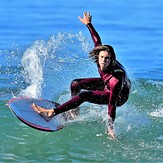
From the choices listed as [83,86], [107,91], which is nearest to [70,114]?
[83,86]

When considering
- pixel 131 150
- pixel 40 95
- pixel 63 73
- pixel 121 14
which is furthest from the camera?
pixel 121 14

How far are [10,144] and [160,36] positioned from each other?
30.9 ft

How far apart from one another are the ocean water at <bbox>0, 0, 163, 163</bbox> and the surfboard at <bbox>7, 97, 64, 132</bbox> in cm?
17

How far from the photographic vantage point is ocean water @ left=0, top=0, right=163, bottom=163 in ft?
28.7

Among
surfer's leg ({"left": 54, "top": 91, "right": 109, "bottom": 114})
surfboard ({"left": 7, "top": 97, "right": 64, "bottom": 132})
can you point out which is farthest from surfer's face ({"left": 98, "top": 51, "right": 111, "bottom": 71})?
surfboard ({"left": 7, "top": 97, "right": 64, "bottom": 132})

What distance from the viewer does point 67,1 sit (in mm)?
22641

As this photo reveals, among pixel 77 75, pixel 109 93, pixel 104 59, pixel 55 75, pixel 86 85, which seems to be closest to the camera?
pixel 104 59

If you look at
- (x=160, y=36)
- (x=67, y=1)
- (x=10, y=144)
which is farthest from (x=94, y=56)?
(x=67, y=1)

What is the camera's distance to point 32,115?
9328 mm

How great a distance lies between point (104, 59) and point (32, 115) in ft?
4.38

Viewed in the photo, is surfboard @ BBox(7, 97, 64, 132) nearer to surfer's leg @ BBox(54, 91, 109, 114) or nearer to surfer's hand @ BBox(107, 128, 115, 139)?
surfer's leg @ BBox(54, 91, 109, 114)

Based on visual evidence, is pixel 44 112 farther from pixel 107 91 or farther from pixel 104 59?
pixel 104 59

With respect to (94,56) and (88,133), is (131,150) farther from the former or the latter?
(94,56)

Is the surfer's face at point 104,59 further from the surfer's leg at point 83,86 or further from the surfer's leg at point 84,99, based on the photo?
the surfer's leg at point 83,86
